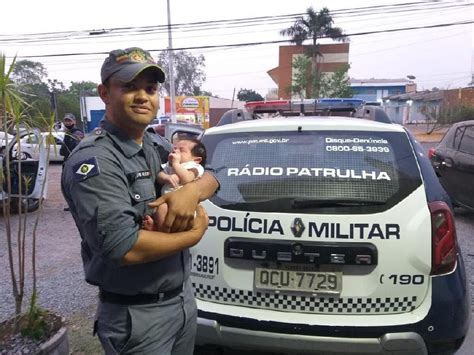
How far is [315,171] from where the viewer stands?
246cm

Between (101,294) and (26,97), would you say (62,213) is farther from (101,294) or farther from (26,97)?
(101,294)

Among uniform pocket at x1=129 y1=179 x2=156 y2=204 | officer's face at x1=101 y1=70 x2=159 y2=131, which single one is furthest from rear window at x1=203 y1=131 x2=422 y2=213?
officer's face at x1=101 y1=70 x2=159 y2=131

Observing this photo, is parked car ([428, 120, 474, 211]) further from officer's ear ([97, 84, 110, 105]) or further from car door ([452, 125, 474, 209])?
→ officer's ear ([97, 84, 110, 105])

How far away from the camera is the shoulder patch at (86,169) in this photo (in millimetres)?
→ 1385

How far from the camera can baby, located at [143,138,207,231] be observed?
1.46 m

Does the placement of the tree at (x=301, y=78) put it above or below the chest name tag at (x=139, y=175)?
above

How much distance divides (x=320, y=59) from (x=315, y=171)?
38731 mm

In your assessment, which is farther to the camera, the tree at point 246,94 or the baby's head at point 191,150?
the tree at point 246,94

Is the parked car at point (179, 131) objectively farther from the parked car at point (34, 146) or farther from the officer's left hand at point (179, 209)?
the parked car at point (34, 146)

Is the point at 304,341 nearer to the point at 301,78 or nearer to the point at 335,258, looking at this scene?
the point at 335,258

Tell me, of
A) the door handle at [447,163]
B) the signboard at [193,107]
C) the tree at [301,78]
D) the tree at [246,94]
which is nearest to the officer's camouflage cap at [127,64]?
the door handle at [447,163]

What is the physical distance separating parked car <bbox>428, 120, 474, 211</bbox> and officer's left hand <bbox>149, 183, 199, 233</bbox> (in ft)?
18.7

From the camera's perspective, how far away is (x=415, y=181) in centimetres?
240

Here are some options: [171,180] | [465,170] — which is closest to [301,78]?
[465,170]
